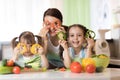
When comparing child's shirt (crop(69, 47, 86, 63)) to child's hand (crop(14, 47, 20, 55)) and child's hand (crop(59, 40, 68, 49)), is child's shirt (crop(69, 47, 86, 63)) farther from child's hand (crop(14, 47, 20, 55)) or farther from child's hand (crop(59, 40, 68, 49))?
child's hand (crop(14, 47, 20, 55))

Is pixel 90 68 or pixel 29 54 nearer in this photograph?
pixel 90 68

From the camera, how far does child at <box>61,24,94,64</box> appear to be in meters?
1.18

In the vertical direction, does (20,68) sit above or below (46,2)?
below

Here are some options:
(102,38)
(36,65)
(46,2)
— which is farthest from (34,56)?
(46,2)

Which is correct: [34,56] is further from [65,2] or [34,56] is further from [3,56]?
[65,2]

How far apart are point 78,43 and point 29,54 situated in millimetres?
255

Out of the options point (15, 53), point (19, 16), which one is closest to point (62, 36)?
point (15, 53)

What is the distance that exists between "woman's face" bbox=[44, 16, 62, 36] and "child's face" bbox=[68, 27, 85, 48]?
0.32 feet

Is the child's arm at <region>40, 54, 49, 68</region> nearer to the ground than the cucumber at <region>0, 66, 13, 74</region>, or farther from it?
farther from it

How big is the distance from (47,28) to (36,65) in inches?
8.6

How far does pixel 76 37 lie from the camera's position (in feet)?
3.89

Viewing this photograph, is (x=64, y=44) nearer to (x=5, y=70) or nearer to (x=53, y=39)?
(x=53, y=39)

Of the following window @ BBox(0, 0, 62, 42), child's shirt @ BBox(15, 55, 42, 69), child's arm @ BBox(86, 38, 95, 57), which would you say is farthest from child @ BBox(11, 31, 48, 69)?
window @ BBox(0, 0, 62, 42)

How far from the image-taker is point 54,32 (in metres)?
1.24
